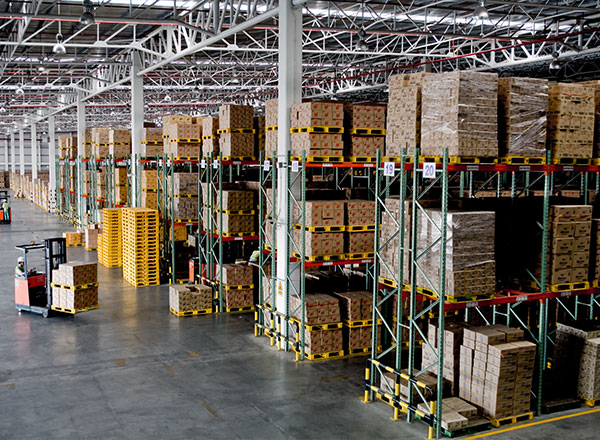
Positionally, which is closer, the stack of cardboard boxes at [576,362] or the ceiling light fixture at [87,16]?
the stack of cardboard boxes at [576,362]

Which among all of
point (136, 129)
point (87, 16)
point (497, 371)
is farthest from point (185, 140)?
point (497, 371)

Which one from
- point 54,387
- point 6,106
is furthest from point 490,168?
point 6,106

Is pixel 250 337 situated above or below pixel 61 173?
below

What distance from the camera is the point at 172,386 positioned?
10.4 metres

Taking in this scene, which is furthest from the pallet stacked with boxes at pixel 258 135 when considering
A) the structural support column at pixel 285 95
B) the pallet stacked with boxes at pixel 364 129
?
the pallet stacked with boxes at pixel 364 129

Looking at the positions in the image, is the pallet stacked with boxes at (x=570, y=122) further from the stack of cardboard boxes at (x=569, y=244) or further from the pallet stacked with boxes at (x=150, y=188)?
the pallet stacked with boxes at (x=150, y=188)

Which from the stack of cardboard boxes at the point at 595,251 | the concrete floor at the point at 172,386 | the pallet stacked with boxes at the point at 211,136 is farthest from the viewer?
the pallet stacked with boxes at the point at 211,136

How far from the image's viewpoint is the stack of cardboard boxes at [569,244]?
9.38 metres

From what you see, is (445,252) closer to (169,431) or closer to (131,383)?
(169,431)

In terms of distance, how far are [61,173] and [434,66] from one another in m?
23.1

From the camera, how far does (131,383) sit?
34.5 ft

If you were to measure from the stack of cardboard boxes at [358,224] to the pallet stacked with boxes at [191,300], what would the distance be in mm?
4583

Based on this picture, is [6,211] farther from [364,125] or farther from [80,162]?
[364,125]

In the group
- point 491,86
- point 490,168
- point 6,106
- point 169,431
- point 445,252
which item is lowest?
point 169,431
